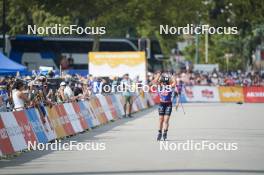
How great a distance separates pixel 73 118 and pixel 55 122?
2.44 meters

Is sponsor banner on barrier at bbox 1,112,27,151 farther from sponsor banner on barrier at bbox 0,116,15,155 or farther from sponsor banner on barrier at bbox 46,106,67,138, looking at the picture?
sponsor banner on barrier at bbox 46,106,67,138

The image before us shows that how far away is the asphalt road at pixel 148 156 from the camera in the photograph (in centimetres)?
1662

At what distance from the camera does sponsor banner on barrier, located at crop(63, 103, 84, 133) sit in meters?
26.0

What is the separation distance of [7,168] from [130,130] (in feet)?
37.5

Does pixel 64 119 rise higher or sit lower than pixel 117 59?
lower

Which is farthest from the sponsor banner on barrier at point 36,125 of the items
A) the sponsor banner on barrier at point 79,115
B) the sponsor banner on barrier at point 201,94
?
the sponsor banner on barrier at point 201,94

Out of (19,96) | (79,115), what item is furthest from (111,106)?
(19,96)

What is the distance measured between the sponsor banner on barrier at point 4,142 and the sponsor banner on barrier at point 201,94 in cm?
3795

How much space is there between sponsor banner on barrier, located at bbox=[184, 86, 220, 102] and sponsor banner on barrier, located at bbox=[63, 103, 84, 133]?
3009 centimetres

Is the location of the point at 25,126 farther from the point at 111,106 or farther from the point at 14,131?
the point at 111,106

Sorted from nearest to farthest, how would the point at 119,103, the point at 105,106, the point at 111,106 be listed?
the point at 105,106
the point at 111,106
the point at 119,103

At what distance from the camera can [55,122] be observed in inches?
950
